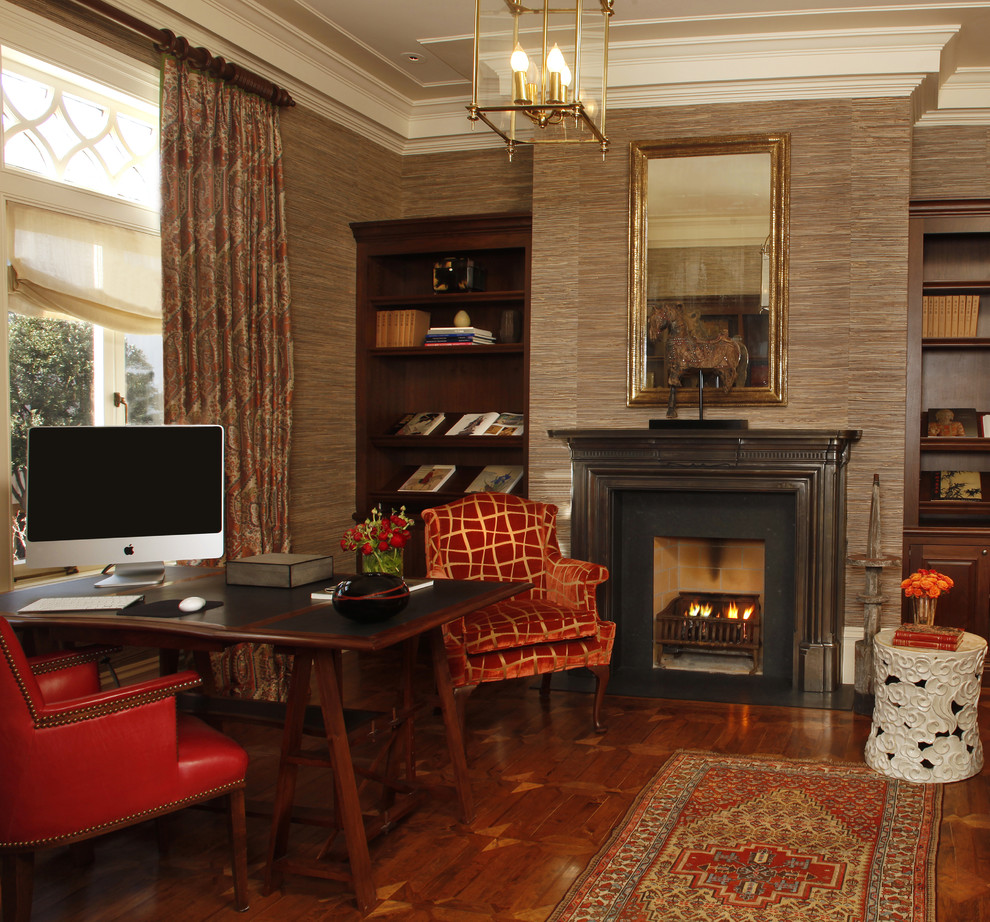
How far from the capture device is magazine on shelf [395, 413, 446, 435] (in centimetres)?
555

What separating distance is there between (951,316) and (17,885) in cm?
470

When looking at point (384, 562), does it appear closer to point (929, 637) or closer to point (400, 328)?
point (400, 328)

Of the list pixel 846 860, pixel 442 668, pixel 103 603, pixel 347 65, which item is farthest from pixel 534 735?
pixel 347 65

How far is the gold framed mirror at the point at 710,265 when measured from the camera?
4.62m

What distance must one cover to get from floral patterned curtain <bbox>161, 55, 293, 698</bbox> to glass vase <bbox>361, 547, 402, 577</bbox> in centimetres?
62

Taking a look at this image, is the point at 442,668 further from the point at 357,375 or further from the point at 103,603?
the point at 357,375

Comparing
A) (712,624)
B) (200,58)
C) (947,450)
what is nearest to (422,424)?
(712,624)

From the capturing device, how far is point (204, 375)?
405 cm

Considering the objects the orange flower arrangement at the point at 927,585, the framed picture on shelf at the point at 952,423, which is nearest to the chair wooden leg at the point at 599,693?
the orange flower arrangement at the point at 927,585

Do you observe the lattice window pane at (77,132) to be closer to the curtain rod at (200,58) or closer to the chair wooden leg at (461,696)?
the curtain rod at (200,58)

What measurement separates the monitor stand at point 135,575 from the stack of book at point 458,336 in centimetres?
238

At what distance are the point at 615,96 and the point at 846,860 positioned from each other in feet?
11.9

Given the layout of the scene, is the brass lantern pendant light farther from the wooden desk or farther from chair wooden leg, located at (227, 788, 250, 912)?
chair wooden leg, located at (227, 788, 250, 912)

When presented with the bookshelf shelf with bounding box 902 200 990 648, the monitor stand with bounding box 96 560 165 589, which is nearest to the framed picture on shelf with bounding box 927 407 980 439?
the bookshelf shelf with bounding box 902 200 990 648
